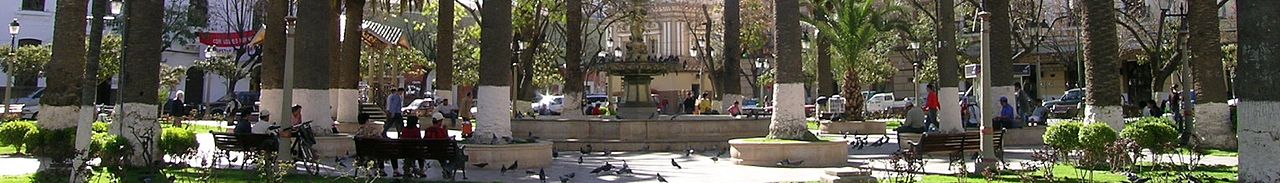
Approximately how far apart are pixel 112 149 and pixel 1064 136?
11.8 metres

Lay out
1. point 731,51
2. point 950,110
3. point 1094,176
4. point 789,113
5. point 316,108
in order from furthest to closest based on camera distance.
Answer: point 731,51 → point 950,110 → point 316,108 → point 789,113 → point 1094,176

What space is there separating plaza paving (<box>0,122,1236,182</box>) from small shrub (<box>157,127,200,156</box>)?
224mm

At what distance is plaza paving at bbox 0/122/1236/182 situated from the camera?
40.7ft

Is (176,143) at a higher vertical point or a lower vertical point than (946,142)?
lower

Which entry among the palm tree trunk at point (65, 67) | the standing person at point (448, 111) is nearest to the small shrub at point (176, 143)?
the palm tree trunk at point (65, 67)

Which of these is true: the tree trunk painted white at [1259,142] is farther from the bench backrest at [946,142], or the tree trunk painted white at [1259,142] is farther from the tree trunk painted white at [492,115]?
the tree trunk painted white at [492,115]

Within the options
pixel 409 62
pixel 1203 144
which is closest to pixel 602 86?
pixel 409 62

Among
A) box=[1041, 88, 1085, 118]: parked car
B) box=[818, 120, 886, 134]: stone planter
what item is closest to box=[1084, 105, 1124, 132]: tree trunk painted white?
box=[818, 120, 886, 134]: stone planter

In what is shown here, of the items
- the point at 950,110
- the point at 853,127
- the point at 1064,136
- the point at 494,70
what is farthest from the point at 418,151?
the point at 853,127

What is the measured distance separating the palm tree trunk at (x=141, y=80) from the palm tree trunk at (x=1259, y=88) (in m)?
11.6

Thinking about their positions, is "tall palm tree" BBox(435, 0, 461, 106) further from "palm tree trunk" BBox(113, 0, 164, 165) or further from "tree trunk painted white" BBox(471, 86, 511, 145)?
"palm tree trunk" BBox(113, 0, 164, 165)

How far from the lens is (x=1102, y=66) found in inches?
588

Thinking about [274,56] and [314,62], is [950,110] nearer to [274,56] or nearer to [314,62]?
[314,62]

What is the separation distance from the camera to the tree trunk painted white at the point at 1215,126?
1742 cm
